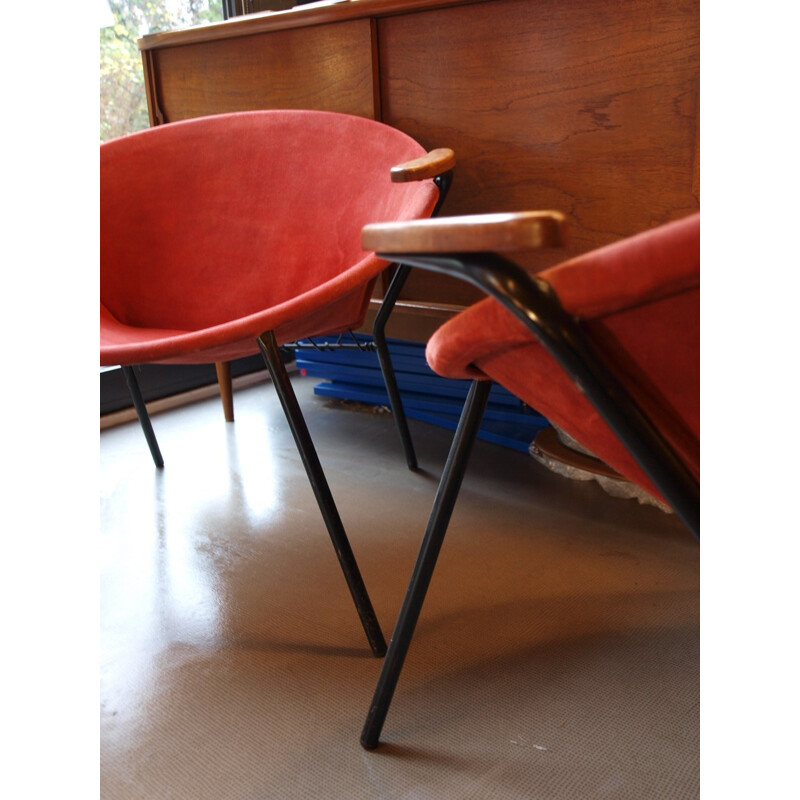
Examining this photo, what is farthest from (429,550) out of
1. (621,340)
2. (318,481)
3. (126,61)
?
(126,61)

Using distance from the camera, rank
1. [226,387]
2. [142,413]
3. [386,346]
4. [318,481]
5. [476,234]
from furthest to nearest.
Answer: [226,387], [142,413], [386,346], [318,481], [476,234]

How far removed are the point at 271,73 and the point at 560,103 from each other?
703 millimetres

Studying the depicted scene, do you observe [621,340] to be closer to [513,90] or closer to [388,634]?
[388,634]

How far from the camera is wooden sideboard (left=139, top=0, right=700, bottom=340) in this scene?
1395mm

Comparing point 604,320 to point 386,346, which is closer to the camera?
point 604,320

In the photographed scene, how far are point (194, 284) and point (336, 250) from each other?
306 millimetres

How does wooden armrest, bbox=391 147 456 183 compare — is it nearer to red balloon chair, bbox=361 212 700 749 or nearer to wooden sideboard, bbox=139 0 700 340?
wooden sideboard, bbox=139 0 700 340

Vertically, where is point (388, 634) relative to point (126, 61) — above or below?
below

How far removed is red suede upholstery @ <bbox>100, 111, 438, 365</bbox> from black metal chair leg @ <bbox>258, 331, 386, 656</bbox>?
1.42ft

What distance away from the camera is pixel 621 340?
58cm
